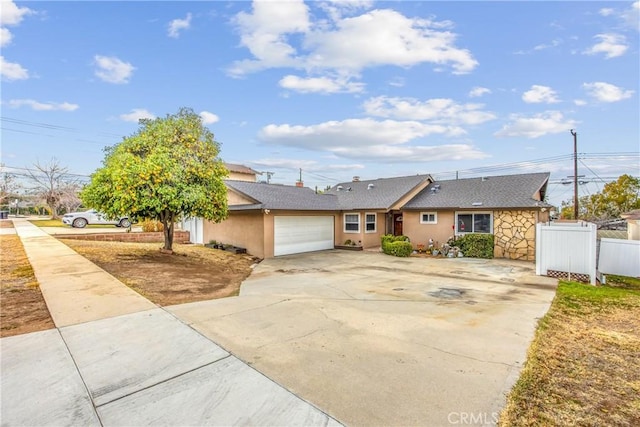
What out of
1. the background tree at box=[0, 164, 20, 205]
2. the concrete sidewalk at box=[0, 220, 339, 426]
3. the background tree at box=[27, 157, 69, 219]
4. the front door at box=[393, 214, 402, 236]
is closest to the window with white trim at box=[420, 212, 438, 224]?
the front door at box=[393, 214, 402, 236]

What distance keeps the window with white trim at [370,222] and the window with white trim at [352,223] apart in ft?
1.58

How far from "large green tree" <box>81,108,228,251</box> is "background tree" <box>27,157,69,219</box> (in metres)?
34.7

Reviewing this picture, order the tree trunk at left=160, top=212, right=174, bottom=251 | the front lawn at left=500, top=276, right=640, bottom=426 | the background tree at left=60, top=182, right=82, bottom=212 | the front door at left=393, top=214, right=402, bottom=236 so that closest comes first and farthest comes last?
the front lawn at left=500, top=276, right=640, bottom=426, the tree trunk at left=160, top=212, right=174, bottom=251, the front door at left=393, top=214, right=402, bottom=236, the background tree at left=60, top=182, right=82, bottom=212

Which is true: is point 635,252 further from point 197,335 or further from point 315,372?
point 197,335

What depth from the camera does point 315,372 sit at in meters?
3.74

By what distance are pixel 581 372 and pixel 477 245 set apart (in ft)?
41.0

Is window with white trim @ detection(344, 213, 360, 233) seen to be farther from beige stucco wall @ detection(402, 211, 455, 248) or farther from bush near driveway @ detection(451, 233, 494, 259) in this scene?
bush near driveway @ detection(451, 233, 494, 259)

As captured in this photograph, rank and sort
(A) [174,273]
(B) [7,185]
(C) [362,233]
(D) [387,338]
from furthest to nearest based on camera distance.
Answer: (B) [7,185]
(C) [362,233]
(A) [174,273]
(D) [387,338]

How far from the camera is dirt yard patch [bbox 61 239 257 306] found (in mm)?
7411

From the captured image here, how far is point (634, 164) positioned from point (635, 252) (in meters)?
23.4

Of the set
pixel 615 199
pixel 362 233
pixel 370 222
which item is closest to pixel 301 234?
pixel 362 233

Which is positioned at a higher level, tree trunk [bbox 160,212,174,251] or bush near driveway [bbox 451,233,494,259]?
tree trunk [bbox 160,212,174,251]

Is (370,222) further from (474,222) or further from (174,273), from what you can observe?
(174,273)

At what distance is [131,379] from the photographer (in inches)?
137
